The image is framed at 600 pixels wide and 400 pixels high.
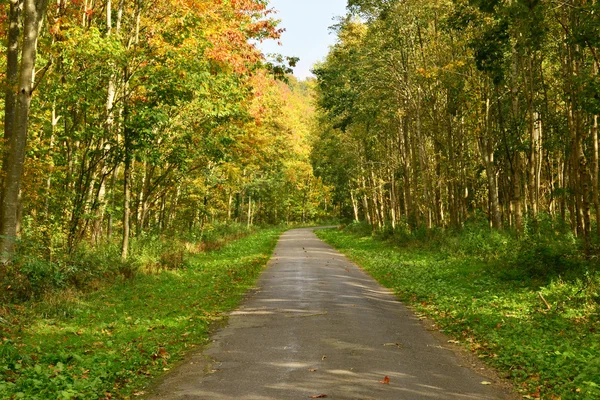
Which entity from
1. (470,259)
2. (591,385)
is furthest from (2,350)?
(470,259)

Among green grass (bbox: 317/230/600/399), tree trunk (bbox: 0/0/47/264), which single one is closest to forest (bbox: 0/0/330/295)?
tree trunk (bbox: 0/0/47/264)

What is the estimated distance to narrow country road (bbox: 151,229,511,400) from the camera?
6.54 metres

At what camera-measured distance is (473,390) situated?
A: 6.68 m

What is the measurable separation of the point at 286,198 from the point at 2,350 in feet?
244

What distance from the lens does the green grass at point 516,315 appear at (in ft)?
23.4

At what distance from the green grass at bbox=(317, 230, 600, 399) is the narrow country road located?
0.70 metres

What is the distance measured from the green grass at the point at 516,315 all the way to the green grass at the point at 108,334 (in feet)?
16.2

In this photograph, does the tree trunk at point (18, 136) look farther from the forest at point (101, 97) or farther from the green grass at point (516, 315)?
the green grass at point (516, 315)

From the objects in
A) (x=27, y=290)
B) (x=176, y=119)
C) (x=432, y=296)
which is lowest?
(x=432, y=296)

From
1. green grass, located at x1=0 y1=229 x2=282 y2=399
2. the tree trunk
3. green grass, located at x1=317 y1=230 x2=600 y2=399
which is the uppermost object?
the tree trunk

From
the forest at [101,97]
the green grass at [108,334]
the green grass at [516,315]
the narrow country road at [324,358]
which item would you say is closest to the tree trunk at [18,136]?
the forest at [101,97]

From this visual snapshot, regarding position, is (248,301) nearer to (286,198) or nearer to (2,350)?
(2,350)

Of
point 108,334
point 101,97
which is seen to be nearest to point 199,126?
point 101,97

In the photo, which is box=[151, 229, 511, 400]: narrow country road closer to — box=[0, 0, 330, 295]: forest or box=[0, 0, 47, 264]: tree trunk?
box=[0, 0, 47, 264]: tree trunk
